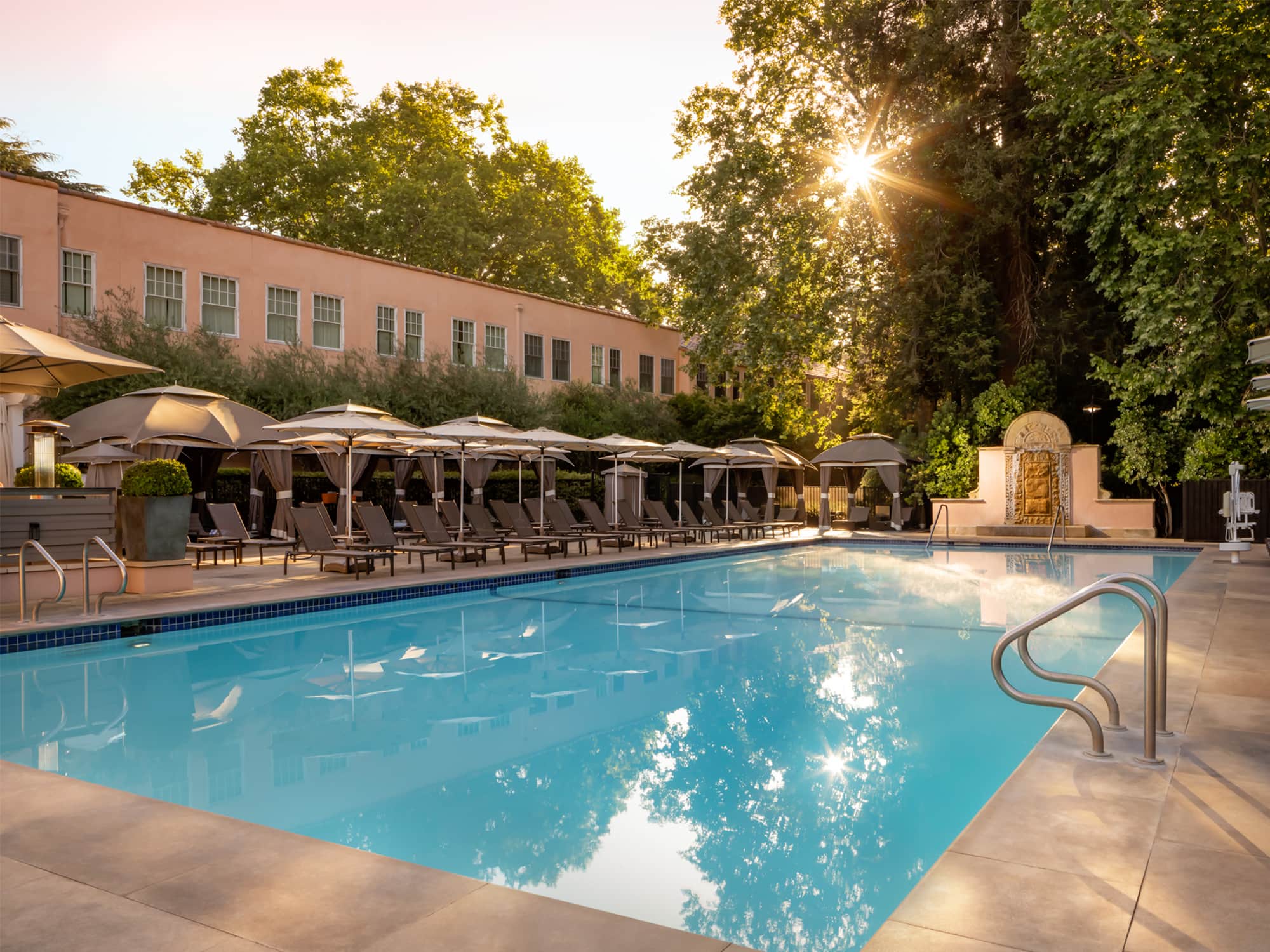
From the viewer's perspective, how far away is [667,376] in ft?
105

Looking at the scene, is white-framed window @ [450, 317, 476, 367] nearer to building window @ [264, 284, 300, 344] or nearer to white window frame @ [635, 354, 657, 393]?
building window @ [264, 284, 300, 344]

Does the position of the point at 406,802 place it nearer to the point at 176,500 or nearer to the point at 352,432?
the point at 176,500

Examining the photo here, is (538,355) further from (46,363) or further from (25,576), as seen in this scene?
(25,576)

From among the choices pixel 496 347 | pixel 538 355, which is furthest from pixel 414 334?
Result: pixel 538 355

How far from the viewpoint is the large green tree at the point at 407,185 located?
102ft

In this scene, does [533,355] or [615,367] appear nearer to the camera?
[533,355]

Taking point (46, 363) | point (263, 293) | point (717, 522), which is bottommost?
point (717, 522)

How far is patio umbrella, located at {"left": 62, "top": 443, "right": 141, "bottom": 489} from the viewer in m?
15.0

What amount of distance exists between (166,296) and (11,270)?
284 cm

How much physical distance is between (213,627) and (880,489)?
69.2 feet

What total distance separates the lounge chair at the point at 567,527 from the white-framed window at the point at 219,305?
322 inches

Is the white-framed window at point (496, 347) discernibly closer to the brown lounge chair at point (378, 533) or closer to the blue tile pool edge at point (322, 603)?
the blue tile pool edge at point (322, 603)

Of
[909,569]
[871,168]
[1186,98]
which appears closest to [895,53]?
[871,168]

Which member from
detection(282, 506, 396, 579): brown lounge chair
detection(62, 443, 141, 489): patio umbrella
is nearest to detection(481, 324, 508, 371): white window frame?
detection(62, 443, 141, 489): patio umbrella
